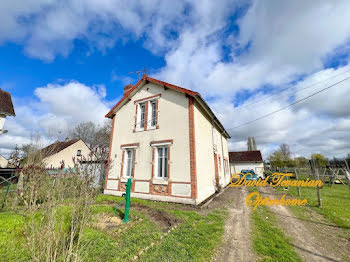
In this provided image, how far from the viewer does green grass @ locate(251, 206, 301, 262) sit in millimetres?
3431

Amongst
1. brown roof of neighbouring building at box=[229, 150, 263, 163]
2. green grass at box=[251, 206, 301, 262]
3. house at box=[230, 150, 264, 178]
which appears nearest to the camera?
green grass at box=[251, 206, 301, 262]

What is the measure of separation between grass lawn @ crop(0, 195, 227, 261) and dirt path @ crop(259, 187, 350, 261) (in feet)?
6.88

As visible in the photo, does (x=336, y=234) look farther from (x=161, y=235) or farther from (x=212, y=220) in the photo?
(x=161, y=235)

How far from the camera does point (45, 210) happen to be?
2564 millimetres

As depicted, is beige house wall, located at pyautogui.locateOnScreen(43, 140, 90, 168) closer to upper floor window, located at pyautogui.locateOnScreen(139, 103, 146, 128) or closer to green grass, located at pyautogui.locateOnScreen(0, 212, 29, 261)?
upper floor window, located at pyautogui.locateOnScreen(139, 103, 146, 128)

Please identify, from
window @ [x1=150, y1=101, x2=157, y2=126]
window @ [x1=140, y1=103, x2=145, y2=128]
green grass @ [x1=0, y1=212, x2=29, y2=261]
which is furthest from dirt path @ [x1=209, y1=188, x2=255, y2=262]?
window @ [x1=140, y1=103, x2=145, y2=128]

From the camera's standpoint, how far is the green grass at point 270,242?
3.43 metres

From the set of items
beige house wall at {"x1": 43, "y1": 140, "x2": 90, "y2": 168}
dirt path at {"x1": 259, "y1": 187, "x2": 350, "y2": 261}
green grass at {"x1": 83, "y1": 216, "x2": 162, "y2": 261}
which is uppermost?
beige house wall at {"x1": 43, "y1": 140, "x2": 90, "y2": 168}

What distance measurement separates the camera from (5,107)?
45.1ft

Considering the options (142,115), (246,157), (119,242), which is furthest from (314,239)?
(246,157)

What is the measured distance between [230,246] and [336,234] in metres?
3.78

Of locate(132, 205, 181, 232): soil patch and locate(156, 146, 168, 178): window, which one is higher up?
locate(156, 146, 168, 178): window

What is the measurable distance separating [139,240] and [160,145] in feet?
18.4

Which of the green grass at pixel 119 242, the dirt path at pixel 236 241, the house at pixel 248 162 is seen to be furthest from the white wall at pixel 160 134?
the house at pixel 248 162
